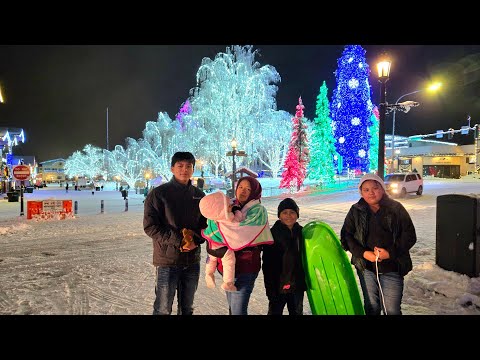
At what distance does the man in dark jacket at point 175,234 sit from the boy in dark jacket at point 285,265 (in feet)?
2.56

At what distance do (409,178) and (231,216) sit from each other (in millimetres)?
21899

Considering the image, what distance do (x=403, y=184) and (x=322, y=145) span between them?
20328 millimetres

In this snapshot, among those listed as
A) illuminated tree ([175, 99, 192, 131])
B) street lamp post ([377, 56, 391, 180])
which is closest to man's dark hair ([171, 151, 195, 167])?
street lamp post ([377, 56, 391, 180])

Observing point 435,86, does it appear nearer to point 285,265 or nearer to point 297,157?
point 285,265

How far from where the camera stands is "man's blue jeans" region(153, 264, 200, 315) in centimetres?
349

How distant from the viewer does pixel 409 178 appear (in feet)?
71.8

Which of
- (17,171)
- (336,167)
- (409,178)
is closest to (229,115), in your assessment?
(336,167)

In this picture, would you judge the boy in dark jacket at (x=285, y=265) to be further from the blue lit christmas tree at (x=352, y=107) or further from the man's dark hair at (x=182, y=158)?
the blue lit christmas tree at (x=352, y=107)

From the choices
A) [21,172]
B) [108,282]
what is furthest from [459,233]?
[21,172]

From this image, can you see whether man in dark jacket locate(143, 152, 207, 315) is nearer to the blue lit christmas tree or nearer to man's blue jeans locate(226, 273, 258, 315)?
man's blue jeans locate(226, 273, 258, 315)

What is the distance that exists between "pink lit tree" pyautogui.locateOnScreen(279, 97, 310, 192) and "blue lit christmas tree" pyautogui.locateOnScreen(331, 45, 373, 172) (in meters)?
4.61

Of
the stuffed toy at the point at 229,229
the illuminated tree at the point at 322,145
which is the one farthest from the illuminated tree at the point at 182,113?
the stuffed toy at the point at 229,229
